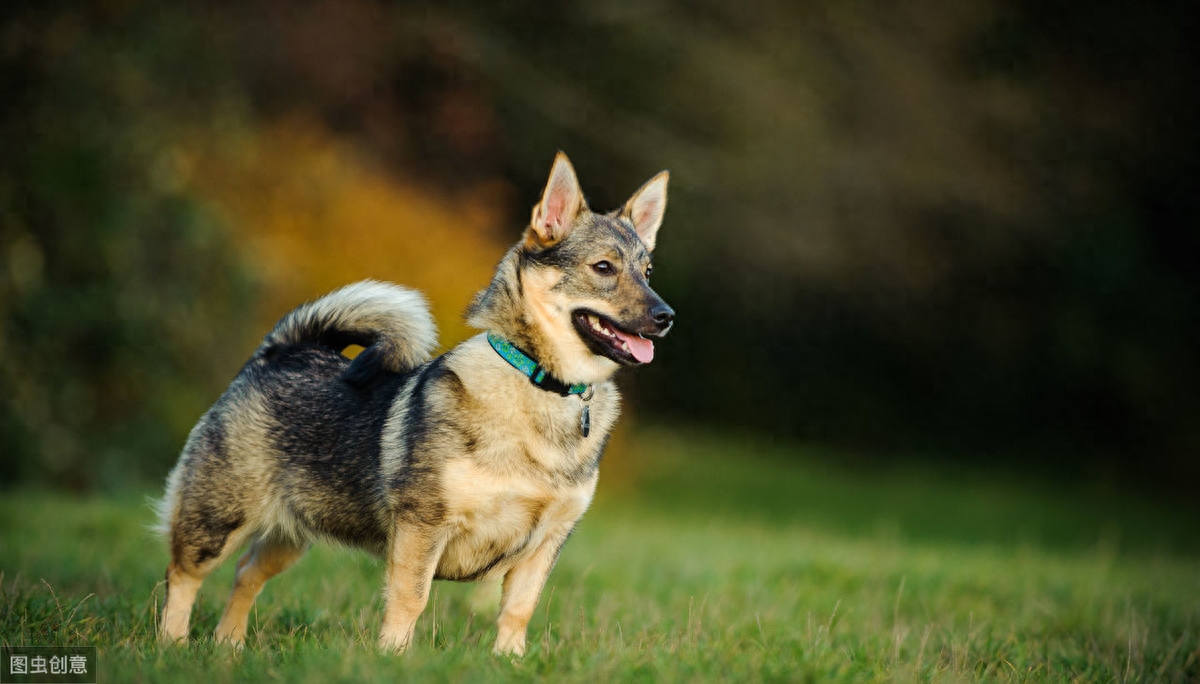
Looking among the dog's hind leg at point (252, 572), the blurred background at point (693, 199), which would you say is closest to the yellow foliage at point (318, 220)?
the blurred background at point (693, 199)

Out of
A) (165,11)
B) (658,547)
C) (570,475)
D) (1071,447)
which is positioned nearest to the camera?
(570,475)

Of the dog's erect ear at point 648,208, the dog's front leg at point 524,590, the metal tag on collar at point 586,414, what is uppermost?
the dog's erect ear at point 648,208

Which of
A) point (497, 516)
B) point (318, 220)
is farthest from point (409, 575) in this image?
point (318, 220)

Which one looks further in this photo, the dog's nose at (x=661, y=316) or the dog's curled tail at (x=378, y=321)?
the dog's curled tail at (x=378, y=321)

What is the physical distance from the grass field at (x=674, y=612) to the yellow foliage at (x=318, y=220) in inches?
148

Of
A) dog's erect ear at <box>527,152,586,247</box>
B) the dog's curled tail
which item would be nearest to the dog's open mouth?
dog's erect ear at <box>527,152,586,247</box>

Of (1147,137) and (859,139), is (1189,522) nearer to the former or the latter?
(1147,137)

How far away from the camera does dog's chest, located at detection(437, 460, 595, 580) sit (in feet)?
15.4

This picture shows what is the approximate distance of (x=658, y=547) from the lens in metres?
9.86

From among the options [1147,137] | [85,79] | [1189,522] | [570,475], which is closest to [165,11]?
[85,79]

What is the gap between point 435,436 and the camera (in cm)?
478

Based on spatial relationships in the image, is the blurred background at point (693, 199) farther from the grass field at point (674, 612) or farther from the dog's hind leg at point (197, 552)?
the dog's hind leg at point (197, 552)

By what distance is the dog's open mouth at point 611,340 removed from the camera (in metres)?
4.91

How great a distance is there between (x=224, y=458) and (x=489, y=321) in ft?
4.79
